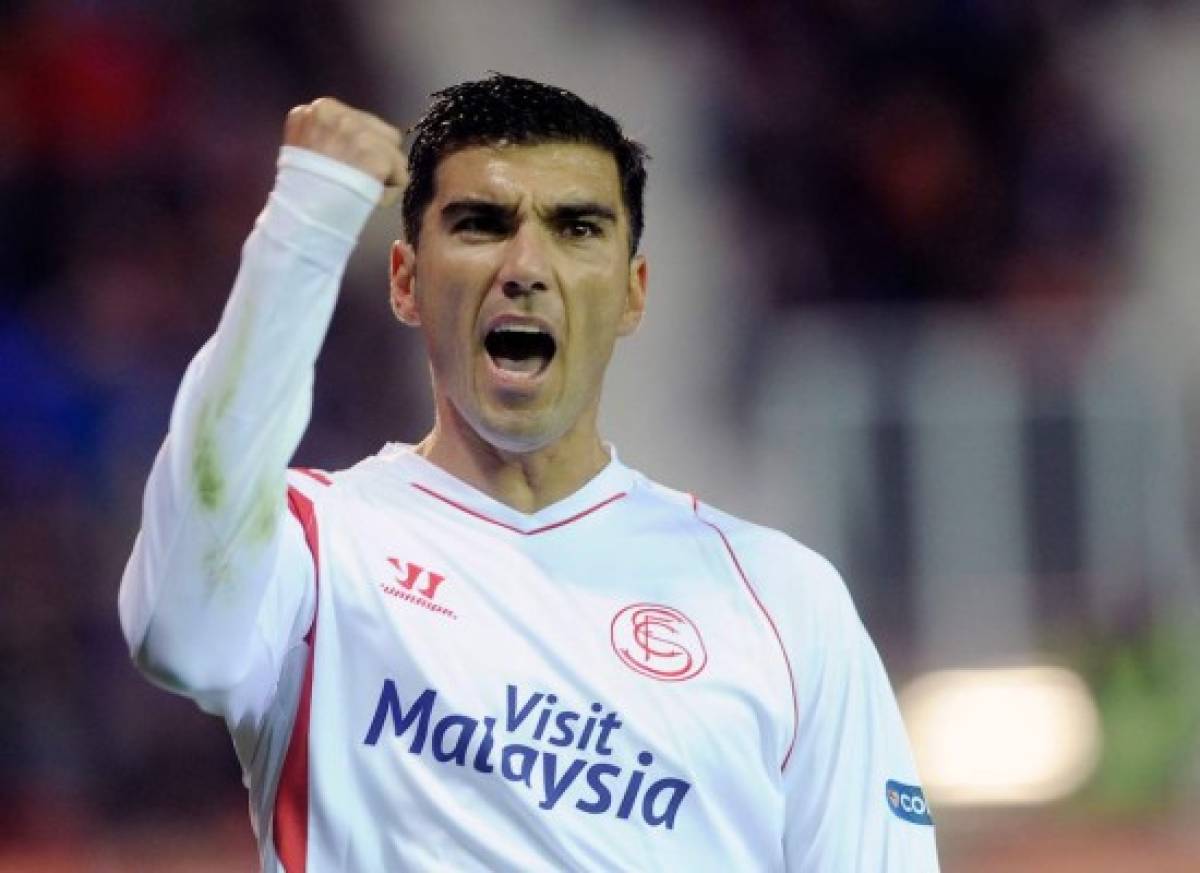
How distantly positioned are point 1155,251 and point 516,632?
240 inches

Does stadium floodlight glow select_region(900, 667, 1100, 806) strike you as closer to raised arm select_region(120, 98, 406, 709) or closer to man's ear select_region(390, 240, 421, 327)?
man's ear select_region(390, 240, 421, 327)

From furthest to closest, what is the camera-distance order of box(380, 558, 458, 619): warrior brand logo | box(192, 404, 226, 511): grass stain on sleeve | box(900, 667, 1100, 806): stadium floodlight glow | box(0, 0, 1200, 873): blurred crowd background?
box(900, 667, 1100, 806): stadium floodlight glow, box(0, 0, 1200, 873): blurred crowd background, box(380, 558, 458, 619): warrior brand logo, box(192, 404, 226, 511): grass stain on sleeve

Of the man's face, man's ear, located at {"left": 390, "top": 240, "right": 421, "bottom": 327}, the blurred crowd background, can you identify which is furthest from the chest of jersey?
the blurred crowd background

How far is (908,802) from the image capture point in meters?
3.27

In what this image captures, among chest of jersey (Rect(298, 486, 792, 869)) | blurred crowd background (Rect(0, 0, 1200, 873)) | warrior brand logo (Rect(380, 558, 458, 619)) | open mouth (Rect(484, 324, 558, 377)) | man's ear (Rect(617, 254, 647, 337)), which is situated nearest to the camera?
chest of jersey (Rect(298, 486, 792, 869))

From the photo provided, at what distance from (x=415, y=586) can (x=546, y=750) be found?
0.28 m

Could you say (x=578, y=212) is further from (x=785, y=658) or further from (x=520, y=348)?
(x=785, y=658)

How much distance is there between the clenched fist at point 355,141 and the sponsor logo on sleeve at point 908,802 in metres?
1.18

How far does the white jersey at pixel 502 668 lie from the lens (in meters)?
2.62

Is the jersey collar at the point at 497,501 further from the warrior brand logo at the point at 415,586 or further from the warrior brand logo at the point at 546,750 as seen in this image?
the warrior brand logo at the point at 546,750

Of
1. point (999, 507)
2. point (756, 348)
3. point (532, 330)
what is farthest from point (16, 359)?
point (532, 330)

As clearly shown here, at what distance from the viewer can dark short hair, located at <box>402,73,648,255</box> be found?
3.28 metres

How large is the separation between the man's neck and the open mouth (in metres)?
0.12

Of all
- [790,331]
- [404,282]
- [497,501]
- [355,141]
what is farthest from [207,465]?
Answer: [790,331]
